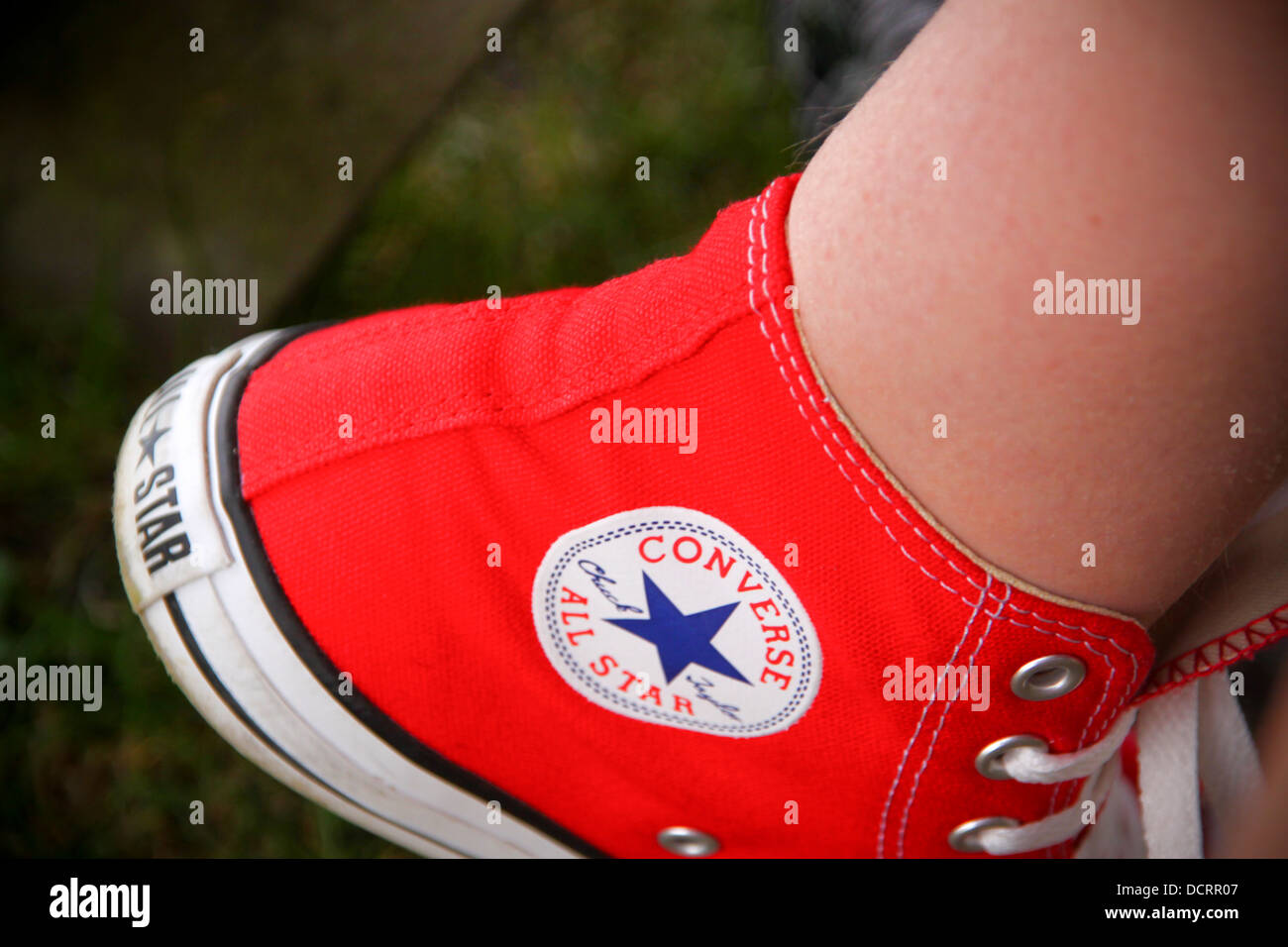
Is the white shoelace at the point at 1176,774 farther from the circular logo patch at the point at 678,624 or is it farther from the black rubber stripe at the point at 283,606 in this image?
the black rubber stripe at the point at 283,606

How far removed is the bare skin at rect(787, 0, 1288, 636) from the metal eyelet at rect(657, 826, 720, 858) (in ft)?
1.08

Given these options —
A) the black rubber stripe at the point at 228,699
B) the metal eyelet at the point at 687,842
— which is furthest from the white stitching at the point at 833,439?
the black rubber stripe at the point at 228,699

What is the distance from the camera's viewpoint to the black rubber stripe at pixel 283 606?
66 centimetres

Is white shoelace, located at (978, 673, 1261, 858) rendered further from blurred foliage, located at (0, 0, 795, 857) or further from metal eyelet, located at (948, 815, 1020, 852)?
blurred foliage, located at (0, 0, 795, 857)

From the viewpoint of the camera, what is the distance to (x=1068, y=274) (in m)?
0.45

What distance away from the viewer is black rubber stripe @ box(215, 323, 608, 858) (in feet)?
2.17

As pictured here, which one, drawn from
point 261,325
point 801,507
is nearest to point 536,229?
point 261,325

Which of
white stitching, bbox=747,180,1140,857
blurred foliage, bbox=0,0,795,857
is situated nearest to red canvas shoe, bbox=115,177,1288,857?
white stitching, bbox=747,180,1140,857

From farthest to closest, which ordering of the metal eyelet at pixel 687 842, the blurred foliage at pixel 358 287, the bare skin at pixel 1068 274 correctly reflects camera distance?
the blurred foliage at pixel 358 287
the metal eyelet at pixel 687 842
the bare skin at pixel 1068 274

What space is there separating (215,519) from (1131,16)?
1.83 feet

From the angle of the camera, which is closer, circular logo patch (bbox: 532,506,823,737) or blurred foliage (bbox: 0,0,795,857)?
circular logo patch (bbox: 532,506,823,737)

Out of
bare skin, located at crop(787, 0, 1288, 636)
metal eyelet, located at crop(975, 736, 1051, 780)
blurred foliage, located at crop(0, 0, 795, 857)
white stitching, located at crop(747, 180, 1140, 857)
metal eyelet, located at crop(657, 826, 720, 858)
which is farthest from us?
blurred foliage, located at crop(0, 0, 795, 857)
